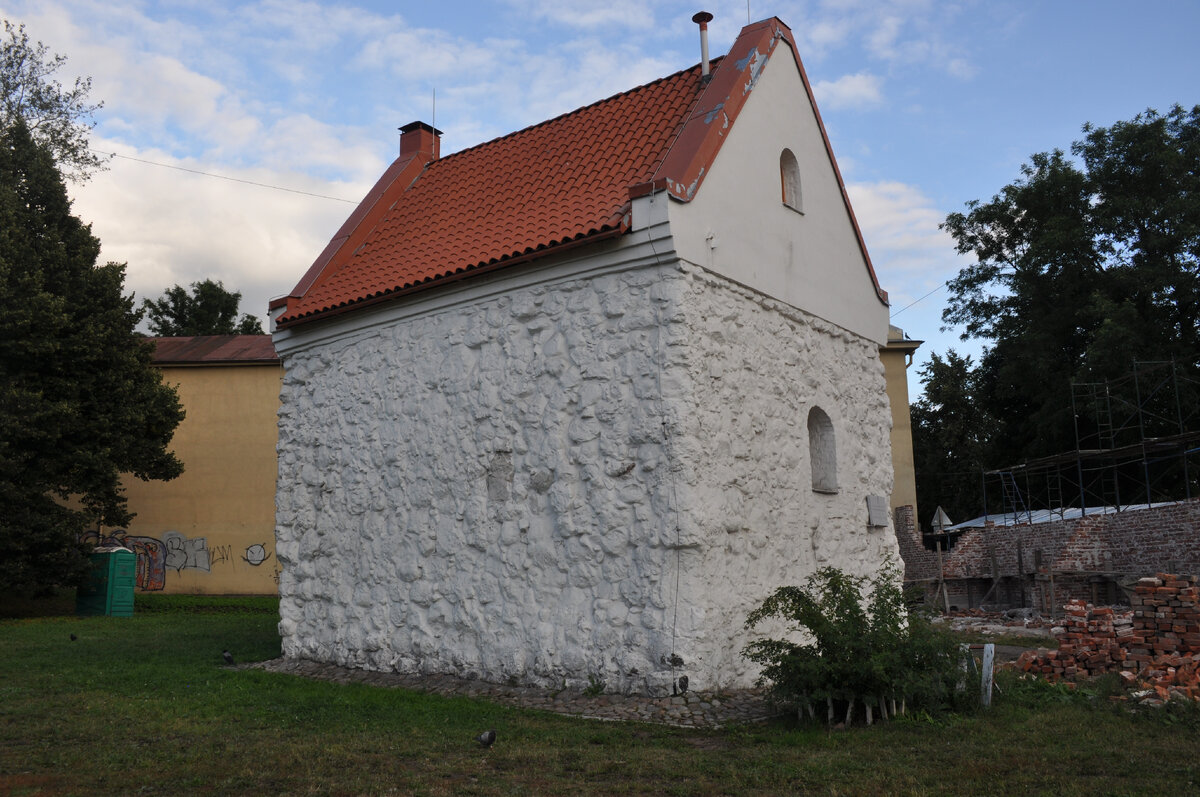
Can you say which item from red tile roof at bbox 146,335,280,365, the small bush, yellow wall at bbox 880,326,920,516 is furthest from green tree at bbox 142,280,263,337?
the small bush

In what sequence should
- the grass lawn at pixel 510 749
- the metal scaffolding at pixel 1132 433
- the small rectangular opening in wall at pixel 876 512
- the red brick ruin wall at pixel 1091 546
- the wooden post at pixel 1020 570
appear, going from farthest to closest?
the metal scaffolding at pixel 1132 433
the wooden post at pixel 1020 570
the red brick ruin wall at pixel 1091 546
the small rectangular opening in wall at pixel 876 512
the grass lawn at pixel 510 749

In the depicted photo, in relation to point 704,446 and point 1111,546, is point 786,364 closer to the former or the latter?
point 704,446

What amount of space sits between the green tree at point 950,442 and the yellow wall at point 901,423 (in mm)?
9122

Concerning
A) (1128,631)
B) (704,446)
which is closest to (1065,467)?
(1128,631)

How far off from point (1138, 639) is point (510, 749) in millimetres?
6043

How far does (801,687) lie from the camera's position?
757cm

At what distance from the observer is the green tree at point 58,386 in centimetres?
1895

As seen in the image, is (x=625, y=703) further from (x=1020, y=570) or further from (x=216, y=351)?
(x=216, y=351)

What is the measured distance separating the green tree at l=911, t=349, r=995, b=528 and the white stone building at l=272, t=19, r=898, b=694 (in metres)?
31.9

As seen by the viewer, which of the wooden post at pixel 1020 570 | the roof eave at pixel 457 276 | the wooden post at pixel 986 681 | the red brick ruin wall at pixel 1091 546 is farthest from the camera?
the wooden post at pixel 1020 570

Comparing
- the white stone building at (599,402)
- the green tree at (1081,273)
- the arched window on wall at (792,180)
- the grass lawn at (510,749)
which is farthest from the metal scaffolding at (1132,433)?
the grass lawn at (510,749)

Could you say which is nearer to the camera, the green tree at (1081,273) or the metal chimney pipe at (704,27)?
the metal chimney pipe at (704,27)

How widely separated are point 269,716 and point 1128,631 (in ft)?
25.8

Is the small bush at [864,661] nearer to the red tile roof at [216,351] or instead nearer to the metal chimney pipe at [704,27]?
the metal chimney pipe at [704,27]
